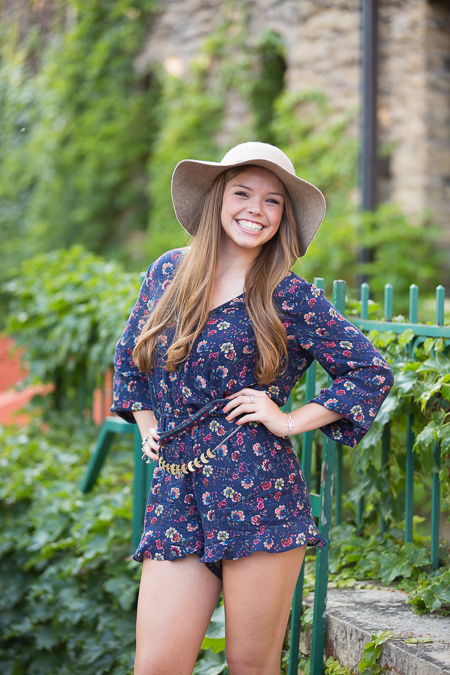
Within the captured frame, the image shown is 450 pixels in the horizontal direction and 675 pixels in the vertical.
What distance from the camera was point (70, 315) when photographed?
4.83m

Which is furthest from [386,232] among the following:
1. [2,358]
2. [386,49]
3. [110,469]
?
[2,358]

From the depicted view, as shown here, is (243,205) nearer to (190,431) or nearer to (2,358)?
(190,431)

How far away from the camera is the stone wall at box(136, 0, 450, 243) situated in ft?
22.6

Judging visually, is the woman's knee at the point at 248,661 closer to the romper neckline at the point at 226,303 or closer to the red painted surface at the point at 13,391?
the romper neckline at the point at 226,303

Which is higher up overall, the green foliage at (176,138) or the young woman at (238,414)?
the green foliage at (176,138)

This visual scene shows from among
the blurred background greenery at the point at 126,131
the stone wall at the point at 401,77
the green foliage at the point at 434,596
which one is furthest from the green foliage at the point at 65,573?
the stone wall at the point at 401,77

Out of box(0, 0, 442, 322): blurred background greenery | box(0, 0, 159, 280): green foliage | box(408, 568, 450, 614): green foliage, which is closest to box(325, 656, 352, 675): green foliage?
box(408, 568, 450, 614): green foliage

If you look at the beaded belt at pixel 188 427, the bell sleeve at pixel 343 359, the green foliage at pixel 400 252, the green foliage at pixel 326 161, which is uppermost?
the green foliage at pixel 326 161

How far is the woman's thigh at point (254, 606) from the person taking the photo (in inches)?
69.0

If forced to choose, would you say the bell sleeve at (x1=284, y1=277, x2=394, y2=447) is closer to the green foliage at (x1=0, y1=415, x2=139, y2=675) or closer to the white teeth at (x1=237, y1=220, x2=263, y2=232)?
the white teeth at (x1=237, y1=220, x2=263, y2=232)

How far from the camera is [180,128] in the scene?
8672 mm

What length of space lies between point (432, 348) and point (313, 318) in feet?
1.83

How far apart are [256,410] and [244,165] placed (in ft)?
2.16

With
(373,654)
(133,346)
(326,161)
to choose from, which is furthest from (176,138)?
(373,654)
